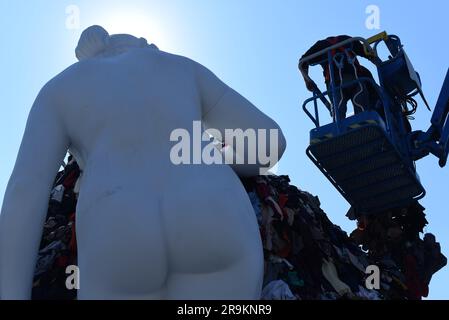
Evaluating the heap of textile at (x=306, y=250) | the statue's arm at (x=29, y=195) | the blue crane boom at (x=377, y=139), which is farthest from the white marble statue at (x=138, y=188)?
the blue crane boom at (x=377, y=139)

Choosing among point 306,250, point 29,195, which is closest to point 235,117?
point 29,195

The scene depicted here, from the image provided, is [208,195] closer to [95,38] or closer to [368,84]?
[95,38]

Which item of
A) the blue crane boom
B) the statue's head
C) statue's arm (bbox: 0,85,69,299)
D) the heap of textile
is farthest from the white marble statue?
the blue crane boom

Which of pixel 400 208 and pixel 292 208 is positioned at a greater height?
pixel 400 208

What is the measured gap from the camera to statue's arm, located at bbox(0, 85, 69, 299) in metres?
2.87

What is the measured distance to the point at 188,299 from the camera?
277 centimetres

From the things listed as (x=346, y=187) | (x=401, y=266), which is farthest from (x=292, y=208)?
(x=346, y=187)

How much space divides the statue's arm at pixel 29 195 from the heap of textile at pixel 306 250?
0.81 metres

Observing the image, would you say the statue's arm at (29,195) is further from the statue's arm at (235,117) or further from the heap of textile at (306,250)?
the heap of textile at (306,250)

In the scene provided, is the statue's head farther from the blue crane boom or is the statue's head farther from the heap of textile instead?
the blue crane boom

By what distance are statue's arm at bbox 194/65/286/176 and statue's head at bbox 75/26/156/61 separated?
36cm

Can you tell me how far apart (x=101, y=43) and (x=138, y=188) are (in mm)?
803

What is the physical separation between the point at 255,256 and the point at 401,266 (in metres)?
2.91
